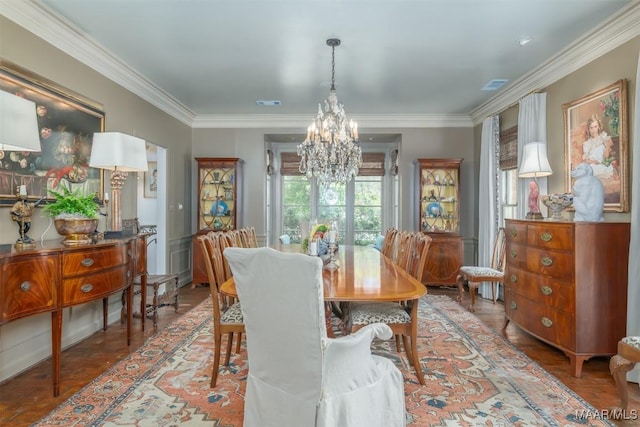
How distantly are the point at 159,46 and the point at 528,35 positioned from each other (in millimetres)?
3321

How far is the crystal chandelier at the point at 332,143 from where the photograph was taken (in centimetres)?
340

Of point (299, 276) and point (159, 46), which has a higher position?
point (159, 46)

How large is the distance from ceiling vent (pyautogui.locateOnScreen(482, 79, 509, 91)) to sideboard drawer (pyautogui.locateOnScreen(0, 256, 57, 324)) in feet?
15.2

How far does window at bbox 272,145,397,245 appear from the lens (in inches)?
286

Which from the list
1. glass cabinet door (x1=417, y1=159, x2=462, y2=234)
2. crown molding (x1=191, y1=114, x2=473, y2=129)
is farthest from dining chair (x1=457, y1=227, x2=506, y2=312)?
crown molding (x1=191, y1=114, x2=473, y2=129)

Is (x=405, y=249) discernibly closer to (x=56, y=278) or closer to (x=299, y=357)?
(x=299, y=357)

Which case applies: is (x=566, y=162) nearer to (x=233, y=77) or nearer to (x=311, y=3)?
(x=311, y=3)

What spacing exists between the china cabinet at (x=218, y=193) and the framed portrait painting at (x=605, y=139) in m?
4.34

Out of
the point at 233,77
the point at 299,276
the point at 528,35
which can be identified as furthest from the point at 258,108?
the point at 299,276

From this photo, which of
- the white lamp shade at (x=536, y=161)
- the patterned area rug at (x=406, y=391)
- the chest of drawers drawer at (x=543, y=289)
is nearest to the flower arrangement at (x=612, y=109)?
the white lamp shade at (x=536, y=161)

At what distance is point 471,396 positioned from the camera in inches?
88.4

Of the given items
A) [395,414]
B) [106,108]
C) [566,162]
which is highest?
[106,108]

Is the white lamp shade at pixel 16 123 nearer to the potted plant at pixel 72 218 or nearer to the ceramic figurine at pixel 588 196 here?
the potted plant at pixel 72 218

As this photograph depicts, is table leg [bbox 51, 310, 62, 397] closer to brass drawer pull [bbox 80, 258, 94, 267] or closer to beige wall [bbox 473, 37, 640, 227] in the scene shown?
brass drawer pull [bbox 80, 258, 94, 267]
